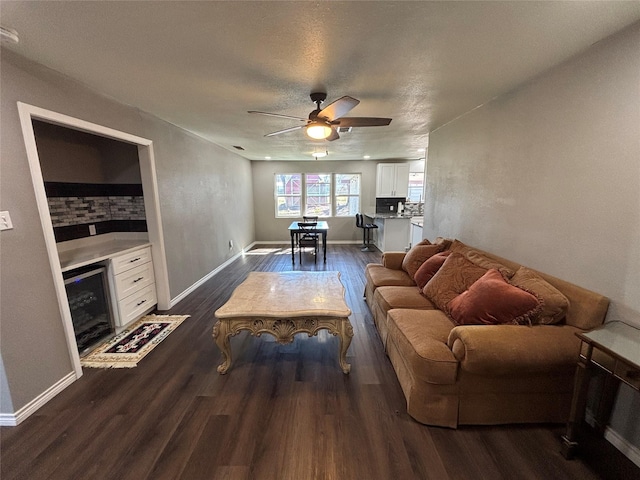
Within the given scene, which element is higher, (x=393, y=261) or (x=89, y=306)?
(x=393, y=261)

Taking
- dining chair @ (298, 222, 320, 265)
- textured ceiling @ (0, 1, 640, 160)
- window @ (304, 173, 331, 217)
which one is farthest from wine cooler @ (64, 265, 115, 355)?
window @ (304, 173, 331, 217)

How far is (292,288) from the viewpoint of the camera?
2.41 metres

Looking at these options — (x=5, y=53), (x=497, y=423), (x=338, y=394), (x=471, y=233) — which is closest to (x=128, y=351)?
(x=338, y=394)

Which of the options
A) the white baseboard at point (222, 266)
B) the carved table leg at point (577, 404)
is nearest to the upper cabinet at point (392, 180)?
the white baseboard at point (222, 266)

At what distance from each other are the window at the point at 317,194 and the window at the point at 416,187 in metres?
1.41

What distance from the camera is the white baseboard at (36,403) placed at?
165 centimetres

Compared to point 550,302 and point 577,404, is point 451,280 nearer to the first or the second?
point 550,302

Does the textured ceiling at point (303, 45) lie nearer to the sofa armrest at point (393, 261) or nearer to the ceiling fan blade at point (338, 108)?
the ceiling fan blade at point (338, 108)

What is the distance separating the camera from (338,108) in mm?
2064

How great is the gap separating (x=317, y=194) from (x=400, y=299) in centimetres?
530

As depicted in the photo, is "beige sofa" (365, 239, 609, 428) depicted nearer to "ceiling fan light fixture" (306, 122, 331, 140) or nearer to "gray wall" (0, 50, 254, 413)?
"ceiling fan light fixture" (306, 122, 331, 140)

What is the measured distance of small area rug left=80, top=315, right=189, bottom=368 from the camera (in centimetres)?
226

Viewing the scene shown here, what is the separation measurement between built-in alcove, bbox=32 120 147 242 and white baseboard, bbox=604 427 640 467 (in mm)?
4539

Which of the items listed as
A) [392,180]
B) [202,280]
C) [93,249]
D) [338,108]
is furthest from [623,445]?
[392,180]
